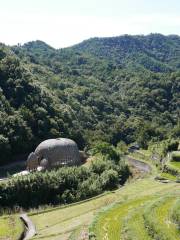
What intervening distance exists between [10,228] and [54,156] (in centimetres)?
2711

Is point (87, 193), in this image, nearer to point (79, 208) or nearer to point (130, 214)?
point (79, 208)

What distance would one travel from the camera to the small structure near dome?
57.9 meters

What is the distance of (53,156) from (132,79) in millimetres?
108205

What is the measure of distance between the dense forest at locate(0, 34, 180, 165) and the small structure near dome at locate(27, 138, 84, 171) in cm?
1342

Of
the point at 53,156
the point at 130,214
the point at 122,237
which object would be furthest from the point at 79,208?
the point at 53,156

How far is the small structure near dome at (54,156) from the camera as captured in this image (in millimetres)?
57906

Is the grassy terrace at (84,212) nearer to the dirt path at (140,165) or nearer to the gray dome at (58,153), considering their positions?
the dirt path at (140,165)

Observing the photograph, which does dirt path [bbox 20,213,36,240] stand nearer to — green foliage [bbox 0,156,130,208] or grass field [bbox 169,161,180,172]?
green foliage [bbox 0,156,130,208]

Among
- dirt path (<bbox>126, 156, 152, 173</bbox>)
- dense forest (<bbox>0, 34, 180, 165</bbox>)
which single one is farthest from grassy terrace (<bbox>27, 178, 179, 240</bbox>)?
dense forest (<bbox>0, 34, 180, 165</bbox>)

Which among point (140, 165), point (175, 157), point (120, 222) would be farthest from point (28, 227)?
point (140, 165)

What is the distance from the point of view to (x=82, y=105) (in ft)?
414

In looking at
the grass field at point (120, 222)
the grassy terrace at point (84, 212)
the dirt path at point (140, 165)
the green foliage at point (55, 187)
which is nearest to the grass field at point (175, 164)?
the grassy terrace at point (84, 212)

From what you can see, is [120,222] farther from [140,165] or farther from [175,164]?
[140,165]

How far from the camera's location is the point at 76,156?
2371 inches
